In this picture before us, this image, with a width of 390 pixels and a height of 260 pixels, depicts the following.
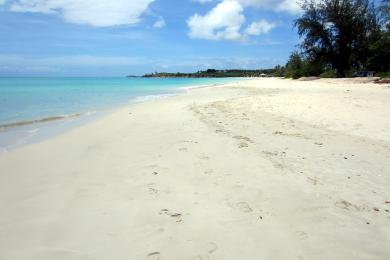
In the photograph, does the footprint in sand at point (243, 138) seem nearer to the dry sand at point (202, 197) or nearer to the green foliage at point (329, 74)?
the dry sand at point (202, 197)

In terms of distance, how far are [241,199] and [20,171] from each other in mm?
3754

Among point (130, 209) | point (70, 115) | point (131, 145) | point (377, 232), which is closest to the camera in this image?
point (377, 232)

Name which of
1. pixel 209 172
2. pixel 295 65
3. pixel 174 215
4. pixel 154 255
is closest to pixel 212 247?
pixel 154 255

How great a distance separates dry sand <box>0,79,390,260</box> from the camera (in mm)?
3234

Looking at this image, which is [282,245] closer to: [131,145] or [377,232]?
[377,232]

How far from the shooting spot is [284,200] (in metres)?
4.21

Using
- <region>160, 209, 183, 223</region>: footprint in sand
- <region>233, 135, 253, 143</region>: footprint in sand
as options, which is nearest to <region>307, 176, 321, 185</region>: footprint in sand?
<region>160, 209, 183, 223</region>: footprint in sand

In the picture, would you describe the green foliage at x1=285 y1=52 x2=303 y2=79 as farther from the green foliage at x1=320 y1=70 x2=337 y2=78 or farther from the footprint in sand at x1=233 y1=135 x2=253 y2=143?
the footprint in sand at x1=233 y1=135 x2=253 y2=143

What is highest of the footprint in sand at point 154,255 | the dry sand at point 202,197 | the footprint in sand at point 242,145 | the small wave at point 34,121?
the footprint in sand at point 242,145

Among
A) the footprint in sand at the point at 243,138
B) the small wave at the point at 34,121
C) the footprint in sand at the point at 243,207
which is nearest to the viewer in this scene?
the footprint in sand at the point at 243,207

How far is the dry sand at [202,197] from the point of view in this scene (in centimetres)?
323

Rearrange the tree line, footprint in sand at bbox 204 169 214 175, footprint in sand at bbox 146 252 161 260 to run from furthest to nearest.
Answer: the tree line < footprint in sand at bbox 204 169 214 175 < footprint in sand at bbox 146 252 161 260

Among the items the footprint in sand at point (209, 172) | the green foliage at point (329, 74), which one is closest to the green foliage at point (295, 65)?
the green foliage at point (329, 74)

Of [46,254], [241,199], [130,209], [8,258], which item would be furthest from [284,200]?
[8,258]
